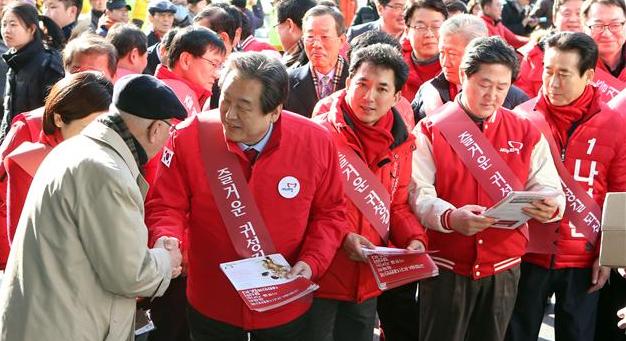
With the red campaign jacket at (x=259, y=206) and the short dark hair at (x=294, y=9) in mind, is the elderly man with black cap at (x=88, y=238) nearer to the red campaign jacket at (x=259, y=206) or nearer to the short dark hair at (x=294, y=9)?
the red campaign jacket at (x=259, y=206)

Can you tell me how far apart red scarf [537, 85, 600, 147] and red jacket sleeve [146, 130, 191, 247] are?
221cm

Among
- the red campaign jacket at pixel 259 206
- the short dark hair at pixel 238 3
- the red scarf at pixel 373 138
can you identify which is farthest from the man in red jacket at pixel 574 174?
the short dark hair at pixel 238 3

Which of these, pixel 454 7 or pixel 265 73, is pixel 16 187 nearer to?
pixel 265 73

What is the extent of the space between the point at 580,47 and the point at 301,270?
2.19 m

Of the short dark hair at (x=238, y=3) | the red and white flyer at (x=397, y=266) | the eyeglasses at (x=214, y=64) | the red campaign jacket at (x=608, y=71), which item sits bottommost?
the red and white flyer at (x=397, y=266)

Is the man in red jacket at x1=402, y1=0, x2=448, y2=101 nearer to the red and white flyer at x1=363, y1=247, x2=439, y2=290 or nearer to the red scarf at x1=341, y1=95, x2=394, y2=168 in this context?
the red scarf at x1=341, y1=95, x2=394, y2=168

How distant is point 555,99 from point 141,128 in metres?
2.59

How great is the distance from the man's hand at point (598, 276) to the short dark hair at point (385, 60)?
5.13ft

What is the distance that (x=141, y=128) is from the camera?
10.8 ft

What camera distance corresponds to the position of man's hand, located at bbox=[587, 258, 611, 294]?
193 inches

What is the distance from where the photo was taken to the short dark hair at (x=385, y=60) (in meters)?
4.27

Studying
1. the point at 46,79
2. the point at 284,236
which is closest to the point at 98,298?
the point at 284,236

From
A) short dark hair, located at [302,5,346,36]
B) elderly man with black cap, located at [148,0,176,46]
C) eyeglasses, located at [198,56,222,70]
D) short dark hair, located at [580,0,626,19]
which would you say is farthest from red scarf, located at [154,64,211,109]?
elderly man with black cap, located at [148,0,176,46]

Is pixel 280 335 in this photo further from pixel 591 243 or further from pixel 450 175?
pixel 591 243
